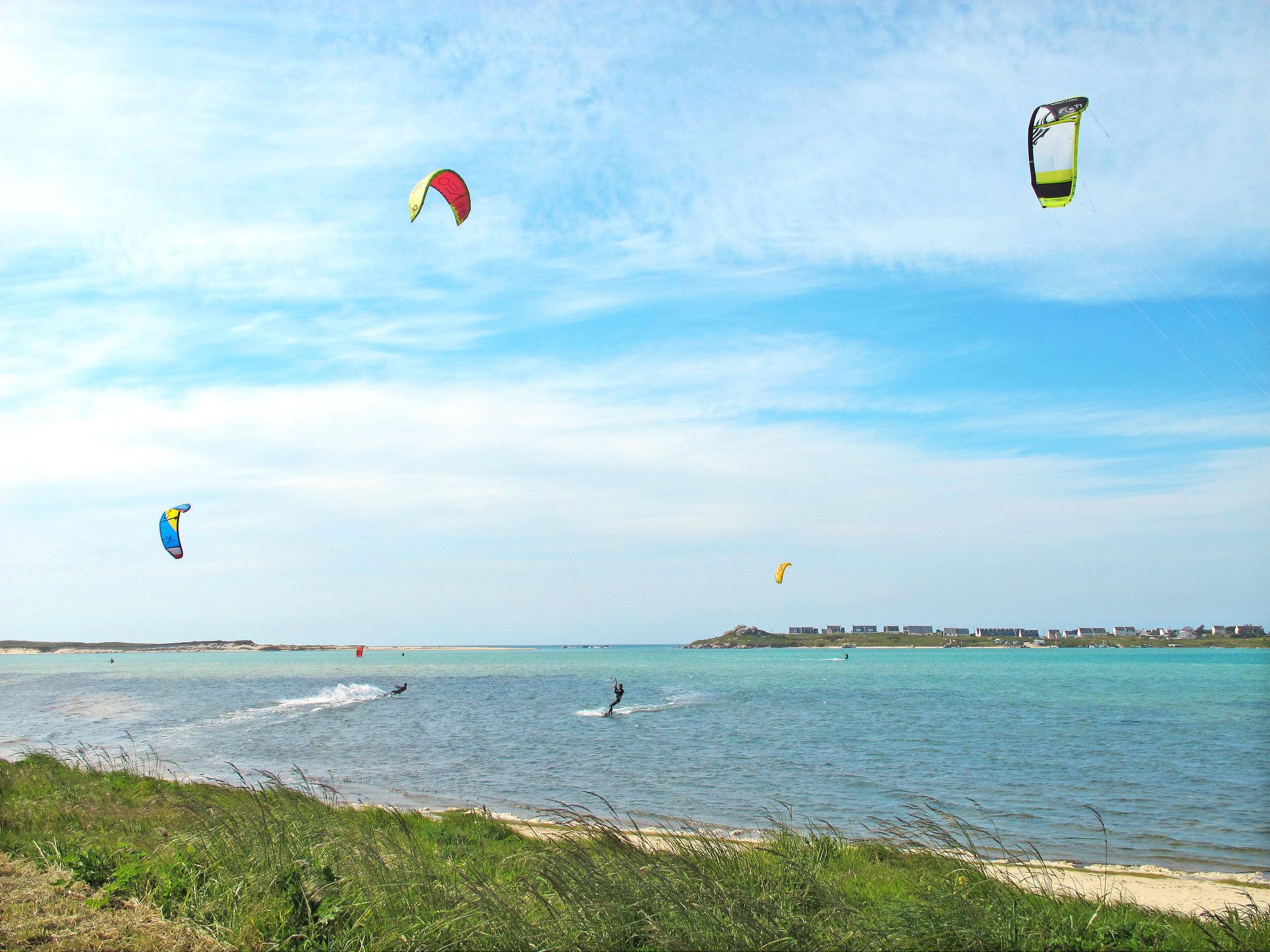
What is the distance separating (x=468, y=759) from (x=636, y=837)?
12541 mm

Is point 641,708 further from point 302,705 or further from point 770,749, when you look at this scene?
point 770,749

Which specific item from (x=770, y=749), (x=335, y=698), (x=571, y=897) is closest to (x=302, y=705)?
(x=335, y=698)

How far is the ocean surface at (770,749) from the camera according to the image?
15.7 metres

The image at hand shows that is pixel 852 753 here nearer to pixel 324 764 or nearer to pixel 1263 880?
pixel 1263 880

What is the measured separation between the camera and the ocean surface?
15.7 m

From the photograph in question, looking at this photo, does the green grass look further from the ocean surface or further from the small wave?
the small wave

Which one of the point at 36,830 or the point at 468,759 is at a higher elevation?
the point at 36,830

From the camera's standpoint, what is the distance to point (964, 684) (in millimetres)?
62344

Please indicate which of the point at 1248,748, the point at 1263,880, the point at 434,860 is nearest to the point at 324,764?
the point at 434,860

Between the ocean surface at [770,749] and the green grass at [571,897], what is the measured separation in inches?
165

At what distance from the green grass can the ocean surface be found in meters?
4.18

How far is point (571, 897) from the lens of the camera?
210 inches

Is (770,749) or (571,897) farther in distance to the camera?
(770,749)

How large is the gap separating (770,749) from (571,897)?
66.7 feet
